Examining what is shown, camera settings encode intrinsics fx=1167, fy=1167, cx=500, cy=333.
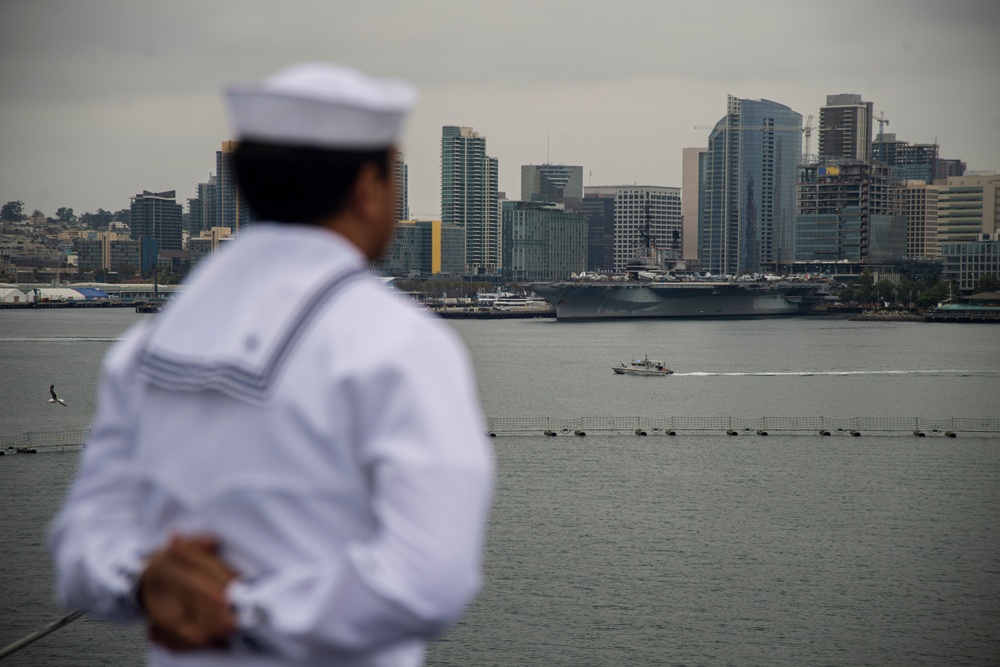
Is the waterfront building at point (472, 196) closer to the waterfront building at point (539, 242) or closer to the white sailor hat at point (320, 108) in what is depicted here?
the waterfront building at point (539, 242)

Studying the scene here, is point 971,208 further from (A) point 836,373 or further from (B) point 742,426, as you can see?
(B) point 742,426

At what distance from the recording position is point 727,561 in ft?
82.7

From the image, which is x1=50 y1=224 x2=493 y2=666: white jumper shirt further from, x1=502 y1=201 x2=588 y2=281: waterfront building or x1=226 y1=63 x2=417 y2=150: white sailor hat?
x1=502 y1=201 x2=588 y2=281: waterfront building

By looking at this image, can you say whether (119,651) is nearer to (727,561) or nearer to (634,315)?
(727,561)

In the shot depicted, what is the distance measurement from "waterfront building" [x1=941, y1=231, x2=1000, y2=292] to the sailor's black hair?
129 m

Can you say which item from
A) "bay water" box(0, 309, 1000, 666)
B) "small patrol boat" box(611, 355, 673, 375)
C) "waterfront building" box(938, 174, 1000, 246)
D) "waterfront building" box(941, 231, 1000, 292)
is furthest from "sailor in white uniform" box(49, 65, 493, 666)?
"waterfront building" box(938, 174, 1000, 246)

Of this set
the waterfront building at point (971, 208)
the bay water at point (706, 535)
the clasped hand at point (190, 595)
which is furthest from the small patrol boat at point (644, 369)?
the waterfront building at point (971, 208)

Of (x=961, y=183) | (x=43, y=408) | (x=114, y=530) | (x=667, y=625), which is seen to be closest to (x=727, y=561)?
(x=667, y=625)

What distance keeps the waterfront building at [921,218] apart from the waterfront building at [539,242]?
4717 cm

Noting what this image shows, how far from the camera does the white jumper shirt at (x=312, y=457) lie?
1226mm

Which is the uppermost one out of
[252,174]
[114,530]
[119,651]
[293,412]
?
[252,174]

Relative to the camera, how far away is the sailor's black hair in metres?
1.36

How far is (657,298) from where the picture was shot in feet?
343

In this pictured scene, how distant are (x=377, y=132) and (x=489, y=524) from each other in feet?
87.8
